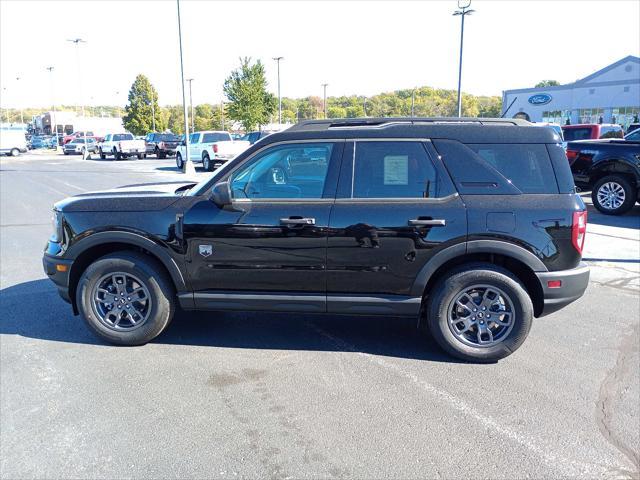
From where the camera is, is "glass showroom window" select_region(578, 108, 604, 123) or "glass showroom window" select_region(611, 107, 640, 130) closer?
"glass showroom window" select_region(611, 107, 640, 130)

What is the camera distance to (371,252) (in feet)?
13.1

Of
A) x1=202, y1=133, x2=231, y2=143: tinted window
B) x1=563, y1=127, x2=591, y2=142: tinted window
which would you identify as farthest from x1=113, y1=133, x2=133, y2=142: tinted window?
x1=563, y1=127, x2=591, y2=142: tinted window

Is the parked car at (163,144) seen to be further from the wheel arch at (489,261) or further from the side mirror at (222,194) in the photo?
the wheel arch at (489,261)

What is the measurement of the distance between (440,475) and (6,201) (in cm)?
1507

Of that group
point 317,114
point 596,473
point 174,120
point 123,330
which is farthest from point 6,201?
point 174,120

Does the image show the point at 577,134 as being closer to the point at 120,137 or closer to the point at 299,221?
the point at 299,221

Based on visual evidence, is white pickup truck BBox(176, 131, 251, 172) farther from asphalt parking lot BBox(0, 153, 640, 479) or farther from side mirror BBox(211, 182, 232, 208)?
side mirror BBox(211, 182, 232, 208)

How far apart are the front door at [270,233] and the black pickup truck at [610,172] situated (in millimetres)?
9171

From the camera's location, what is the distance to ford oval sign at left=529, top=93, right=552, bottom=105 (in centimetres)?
4859

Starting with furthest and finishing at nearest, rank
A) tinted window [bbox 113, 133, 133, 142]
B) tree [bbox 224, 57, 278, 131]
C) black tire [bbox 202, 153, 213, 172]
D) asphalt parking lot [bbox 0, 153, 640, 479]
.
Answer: tree [bbox 224, 57, 278, 131] → tinted window [bbox 113, 133, 133, 142] → black tire [bbox 202, 153, 213, 172] → asphalt parking lot [bbox 0, 153, 640, 479]

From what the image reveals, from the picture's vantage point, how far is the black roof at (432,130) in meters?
4.00

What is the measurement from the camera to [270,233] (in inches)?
159

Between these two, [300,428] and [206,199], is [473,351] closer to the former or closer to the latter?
[300,428]

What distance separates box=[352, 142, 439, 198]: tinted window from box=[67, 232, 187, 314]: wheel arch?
5.46ft
